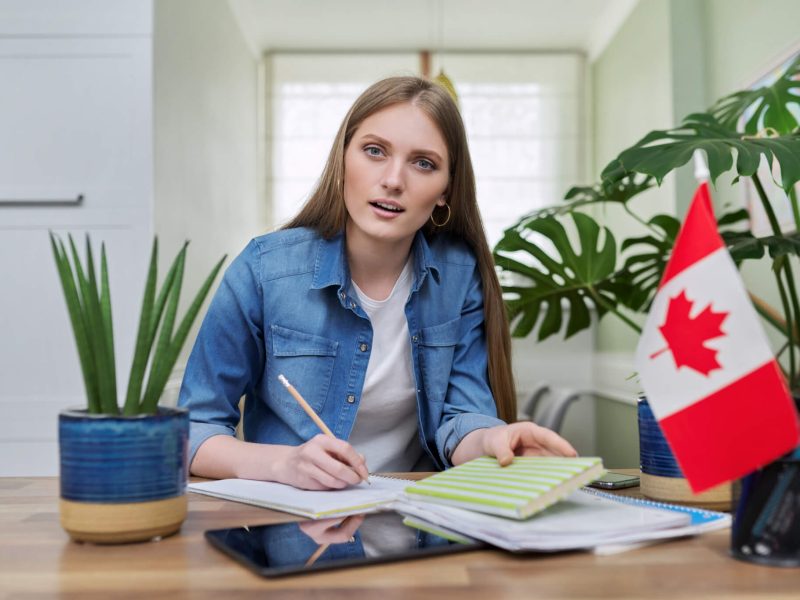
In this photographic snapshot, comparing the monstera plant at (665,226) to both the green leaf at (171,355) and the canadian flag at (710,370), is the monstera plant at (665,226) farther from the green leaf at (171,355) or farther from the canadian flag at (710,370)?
the green leaf at (171,355)

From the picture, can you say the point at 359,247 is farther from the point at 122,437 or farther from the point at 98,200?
the point at 98,200

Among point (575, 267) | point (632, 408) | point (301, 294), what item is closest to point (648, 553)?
point (301, 294)

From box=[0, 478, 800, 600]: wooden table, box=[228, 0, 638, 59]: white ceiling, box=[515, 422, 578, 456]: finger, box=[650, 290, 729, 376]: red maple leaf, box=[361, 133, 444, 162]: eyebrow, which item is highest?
box=[228, 0, 638, 59]: white ceiling

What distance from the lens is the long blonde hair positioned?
4.70 ft

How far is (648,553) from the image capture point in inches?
28.9

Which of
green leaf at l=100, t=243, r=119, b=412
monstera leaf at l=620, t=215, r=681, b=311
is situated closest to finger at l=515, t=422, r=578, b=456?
green leaf at l=100, t=243, r=119, b=412

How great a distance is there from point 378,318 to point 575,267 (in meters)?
0.97

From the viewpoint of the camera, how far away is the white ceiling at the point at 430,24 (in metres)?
4.79

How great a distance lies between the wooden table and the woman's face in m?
0.71

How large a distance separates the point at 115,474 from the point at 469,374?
2.68 feet

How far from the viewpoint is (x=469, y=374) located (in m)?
1.47

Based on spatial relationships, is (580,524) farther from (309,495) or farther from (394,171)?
(394,171)

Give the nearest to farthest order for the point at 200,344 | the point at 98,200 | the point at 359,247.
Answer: the point at 200,344
the point at 359,247
the point at 98,200

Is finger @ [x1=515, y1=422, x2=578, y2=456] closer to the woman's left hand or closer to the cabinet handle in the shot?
the woman's left hand
